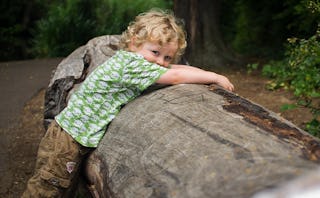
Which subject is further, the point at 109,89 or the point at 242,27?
the point at 242,27

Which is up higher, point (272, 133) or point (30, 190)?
point (272, 133)

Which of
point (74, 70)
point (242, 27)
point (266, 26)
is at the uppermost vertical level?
point (74, 70)

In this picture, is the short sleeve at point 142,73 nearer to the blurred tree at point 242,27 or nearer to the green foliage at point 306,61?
the green foliage at point 306,61

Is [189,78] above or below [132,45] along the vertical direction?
below

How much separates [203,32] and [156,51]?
195 inches

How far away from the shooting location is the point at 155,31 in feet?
9.77

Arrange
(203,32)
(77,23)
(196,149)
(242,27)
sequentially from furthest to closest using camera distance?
(77,23) → (242,27) → (203,32) → (196,149)

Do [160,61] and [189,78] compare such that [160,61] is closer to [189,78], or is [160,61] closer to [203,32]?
[189,78]

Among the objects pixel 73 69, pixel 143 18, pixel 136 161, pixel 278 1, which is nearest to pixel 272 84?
pixel 278 1

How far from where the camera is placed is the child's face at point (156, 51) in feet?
9.83

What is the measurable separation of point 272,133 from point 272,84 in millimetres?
4771

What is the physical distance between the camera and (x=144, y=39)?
3016 mm

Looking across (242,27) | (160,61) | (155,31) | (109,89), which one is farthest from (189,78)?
(242,27)

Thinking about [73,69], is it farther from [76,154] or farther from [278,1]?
[278,1]
